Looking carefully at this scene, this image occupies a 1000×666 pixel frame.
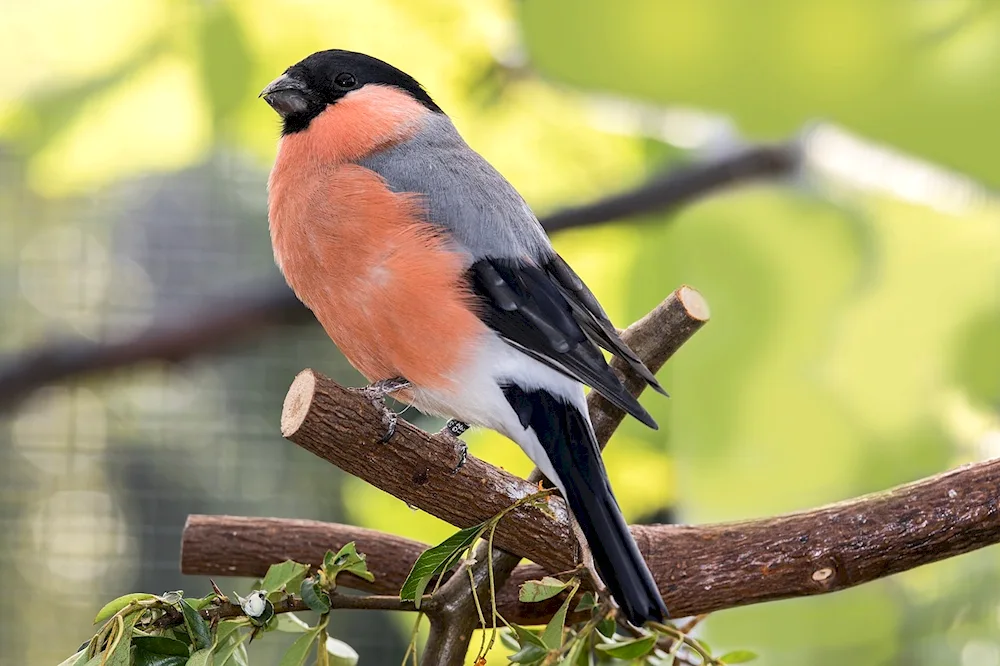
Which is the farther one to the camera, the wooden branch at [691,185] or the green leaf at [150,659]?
the wooden branch at [691,185]

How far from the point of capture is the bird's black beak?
0.79m

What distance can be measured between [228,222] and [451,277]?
2.89 ft

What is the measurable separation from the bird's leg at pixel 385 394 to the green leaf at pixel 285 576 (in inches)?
3.0

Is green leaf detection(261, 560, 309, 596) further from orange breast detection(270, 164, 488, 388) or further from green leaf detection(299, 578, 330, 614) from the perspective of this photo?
orange breast detection(270, 164, 488, 388)

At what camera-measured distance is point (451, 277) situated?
0.66m

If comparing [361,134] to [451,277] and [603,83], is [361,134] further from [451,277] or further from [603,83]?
[603,83]

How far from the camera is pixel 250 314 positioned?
118 cm

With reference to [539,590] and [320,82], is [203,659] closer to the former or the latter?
[539,590]

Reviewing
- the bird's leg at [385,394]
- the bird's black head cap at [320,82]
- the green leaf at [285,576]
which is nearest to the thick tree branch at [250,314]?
the bird's black head cap at [320,82]

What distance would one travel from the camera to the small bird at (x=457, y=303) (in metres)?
0.64

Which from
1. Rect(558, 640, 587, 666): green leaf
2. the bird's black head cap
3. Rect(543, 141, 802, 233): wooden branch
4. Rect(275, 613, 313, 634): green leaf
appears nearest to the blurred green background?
Rect(543, 141, 802, 233): wooden branch

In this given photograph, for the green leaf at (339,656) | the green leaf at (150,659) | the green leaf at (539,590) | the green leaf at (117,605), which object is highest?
the green leaf at (539,590)

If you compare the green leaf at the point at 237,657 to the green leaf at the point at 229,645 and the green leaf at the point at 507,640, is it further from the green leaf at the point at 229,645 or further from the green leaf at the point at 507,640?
the green leaf at the point at 507,640

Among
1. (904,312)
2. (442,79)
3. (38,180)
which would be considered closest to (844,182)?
(904,312)
